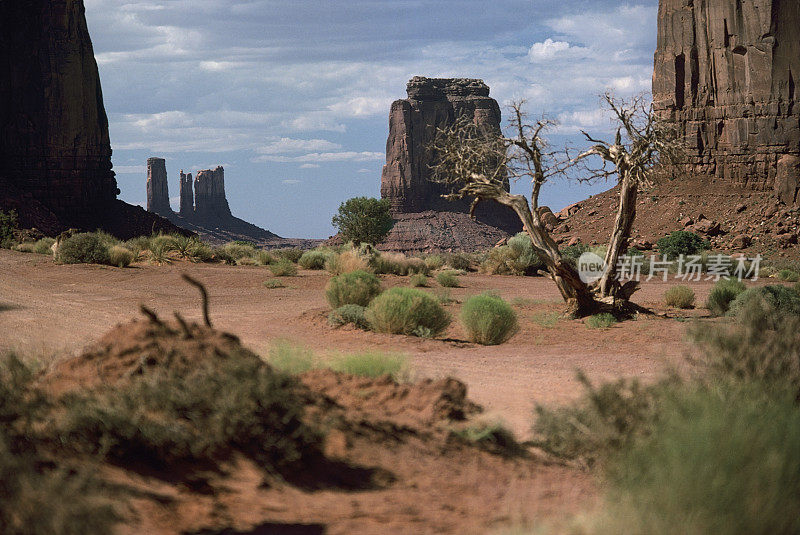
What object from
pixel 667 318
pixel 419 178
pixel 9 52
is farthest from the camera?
pixel 419 178

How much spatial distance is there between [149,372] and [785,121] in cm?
5882

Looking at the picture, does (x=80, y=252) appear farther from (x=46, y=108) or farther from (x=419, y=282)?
(x=46, y=108)

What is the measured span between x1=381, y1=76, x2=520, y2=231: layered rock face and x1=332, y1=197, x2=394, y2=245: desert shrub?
61909 millimetres

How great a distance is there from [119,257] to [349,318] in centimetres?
1562

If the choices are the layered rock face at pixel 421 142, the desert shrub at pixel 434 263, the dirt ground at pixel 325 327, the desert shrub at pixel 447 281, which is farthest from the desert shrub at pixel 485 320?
the layered rock face at pixel 421 142

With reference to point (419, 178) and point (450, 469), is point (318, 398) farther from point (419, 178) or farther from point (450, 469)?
point (419, 178)

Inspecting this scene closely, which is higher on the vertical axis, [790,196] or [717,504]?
[790,196]

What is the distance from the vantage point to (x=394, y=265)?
2995cm

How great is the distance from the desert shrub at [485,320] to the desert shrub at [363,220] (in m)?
34.0

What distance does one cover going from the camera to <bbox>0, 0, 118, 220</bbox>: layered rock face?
206ft

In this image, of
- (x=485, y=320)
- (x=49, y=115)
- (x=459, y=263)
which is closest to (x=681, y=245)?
(x=459, y=263)

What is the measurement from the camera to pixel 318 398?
6.37 meters

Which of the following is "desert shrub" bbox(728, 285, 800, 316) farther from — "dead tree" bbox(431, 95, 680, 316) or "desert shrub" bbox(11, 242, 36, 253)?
"desert shrub" bbox(11, 242, 36, 253)

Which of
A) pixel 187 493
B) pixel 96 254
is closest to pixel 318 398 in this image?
pixel 187 493
